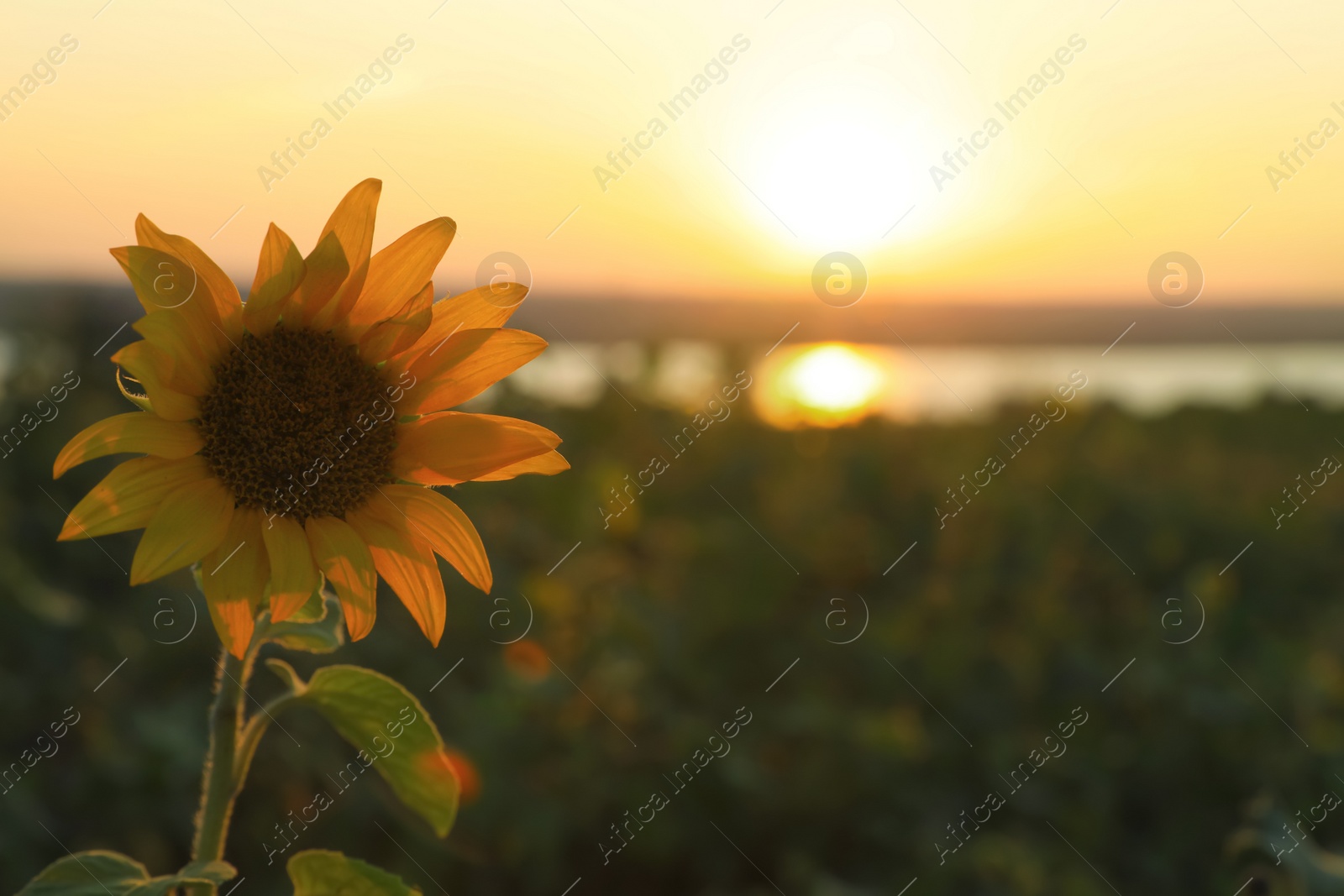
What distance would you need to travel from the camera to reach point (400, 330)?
2.34 ft

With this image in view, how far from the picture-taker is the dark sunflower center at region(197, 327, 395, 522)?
0.71 meters

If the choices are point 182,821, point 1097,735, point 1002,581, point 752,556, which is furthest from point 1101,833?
point 182,821

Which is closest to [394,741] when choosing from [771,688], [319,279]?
[319,279]

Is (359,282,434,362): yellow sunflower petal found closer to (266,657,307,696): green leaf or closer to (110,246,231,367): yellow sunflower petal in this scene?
(110,246,231,367): yellow sunflower petal

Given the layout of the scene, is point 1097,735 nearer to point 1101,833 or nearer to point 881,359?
point 1101,833

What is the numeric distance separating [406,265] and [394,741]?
1.04 ft

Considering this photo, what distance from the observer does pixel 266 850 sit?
174 centimetres

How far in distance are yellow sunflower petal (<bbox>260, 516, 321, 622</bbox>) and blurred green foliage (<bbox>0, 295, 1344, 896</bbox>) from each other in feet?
3.53

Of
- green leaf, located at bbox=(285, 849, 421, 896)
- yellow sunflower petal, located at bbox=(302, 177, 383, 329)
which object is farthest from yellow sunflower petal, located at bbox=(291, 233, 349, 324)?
green leaf, located at bbox=(285, 849, 421, 896)

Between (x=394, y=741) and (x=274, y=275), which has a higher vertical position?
(x=274, y=275)

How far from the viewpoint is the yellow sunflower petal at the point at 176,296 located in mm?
593

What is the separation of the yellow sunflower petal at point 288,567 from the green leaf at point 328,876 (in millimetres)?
151

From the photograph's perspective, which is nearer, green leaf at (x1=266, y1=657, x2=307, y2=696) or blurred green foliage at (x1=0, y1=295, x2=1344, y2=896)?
green leaf at (x1=266, y1=657, x2=307, y2=696)

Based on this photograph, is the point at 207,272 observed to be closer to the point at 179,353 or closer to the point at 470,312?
the point at 179,353
